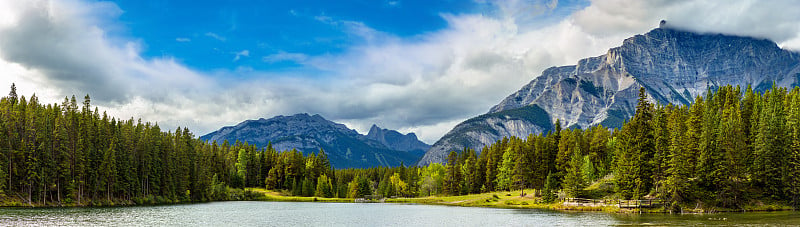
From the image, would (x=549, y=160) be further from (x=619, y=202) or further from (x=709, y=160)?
(x=709, y=160)

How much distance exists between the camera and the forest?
275ft

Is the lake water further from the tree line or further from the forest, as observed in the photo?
the forest

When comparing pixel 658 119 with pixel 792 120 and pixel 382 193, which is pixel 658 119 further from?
pixel 382 193

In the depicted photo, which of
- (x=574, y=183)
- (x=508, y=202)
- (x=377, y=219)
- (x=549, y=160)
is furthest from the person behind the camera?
(x=549, y=160)

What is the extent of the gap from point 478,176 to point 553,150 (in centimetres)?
3475

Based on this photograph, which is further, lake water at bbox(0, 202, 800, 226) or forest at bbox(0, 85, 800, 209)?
forest at bbox(0, 85, 800, 209)

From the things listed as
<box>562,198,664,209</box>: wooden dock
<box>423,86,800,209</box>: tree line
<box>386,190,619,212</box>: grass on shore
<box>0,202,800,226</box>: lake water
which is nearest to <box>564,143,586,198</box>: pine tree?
<box>423,86,800,209</box>: tree line

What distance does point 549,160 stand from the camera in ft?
414

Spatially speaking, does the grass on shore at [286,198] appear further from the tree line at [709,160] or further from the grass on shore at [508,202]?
the tree line at [709,160]

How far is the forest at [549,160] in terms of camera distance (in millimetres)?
83938

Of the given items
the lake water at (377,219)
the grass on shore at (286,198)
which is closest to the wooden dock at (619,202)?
the lake water at (377,219)

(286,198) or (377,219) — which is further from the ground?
(377,219)

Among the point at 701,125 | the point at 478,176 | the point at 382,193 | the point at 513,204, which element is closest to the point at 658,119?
the point at 701,125

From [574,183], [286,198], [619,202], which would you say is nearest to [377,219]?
[619,202]
